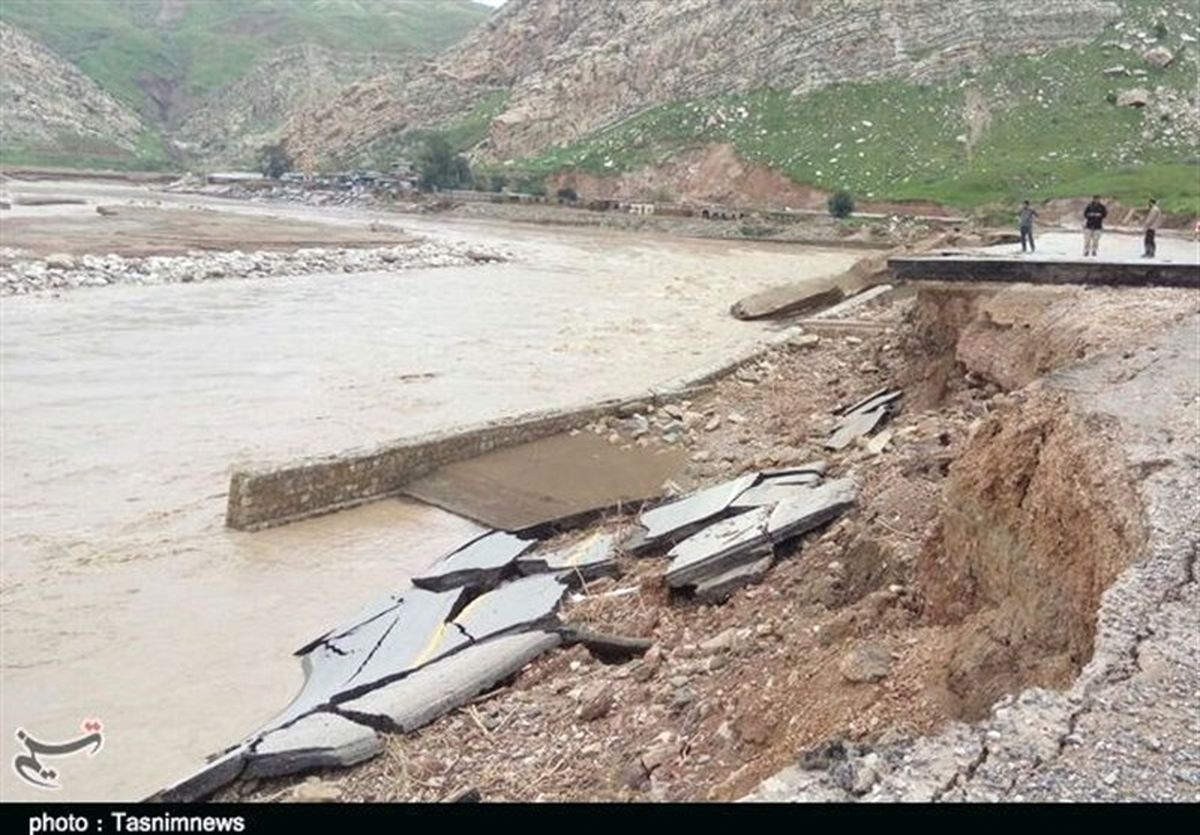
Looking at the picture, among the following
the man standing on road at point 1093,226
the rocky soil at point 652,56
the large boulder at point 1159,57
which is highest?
the rocky soil at point 652,56

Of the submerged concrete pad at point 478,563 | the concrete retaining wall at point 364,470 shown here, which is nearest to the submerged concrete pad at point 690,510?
the submerged concrete pad at point 478,563

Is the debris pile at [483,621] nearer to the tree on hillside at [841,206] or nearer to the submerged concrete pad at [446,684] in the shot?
the submerged concrete pad at [446,684]

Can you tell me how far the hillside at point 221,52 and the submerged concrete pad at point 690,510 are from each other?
438ft

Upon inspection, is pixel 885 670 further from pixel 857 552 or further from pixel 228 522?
pixel 228 522

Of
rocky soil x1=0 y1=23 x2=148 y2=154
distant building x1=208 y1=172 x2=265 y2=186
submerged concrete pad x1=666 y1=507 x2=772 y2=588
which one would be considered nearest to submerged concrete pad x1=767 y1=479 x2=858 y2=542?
submerged concrete pad x1=666 y1=507 x2=772 y2=588

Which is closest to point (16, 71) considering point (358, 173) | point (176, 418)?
point (358, 173)

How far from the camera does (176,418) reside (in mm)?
16625

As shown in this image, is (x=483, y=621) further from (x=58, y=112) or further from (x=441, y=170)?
(x=58, y=112)

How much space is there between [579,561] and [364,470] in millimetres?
4037

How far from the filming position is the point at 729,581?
25.7 feet

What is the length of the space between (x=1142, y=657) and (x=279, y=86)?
160531 mm

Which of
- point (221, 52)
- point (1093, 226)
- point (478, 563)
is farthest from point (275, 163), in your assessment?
point (478, 563)

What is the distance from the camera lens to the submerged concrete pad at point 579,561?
9172mm
